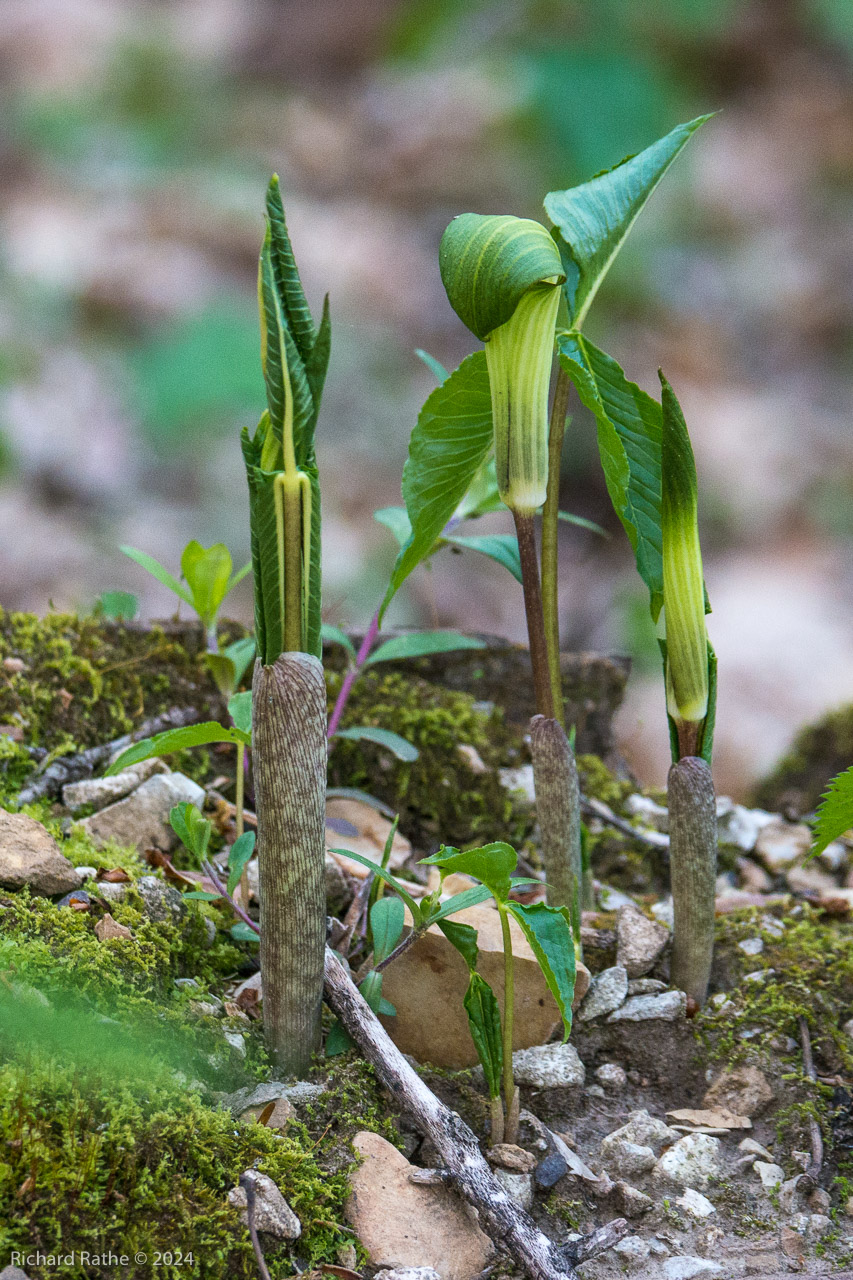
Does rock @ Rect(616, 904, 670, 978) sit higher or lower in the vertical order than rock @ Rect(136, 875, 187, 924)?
lower

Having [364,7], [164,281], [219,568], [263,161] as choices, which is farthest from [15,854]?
[364,7]

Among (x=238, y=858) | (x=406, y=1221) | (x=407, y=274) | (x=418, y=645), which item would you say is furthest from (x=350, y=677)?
(x=407, y=274)

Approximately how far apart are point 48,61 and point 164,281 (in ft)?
5.65

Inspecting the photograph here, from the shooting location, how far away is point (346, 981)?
3.34 ft

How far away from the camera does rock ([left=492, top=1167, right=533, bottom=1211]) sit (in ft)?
3.08

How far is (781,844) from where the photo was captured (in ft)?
5.76

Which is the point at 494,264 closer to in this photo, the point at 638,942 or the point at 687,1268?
the point at 638,942

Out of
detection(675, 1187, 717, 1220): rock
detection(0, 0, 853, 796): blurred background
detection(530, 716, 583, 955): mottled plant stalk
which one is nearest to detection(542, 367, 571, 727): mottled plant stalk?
detection(530, 716, 583, 955): mottled plant stalk

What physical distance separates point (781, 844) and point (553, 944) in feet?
3.23

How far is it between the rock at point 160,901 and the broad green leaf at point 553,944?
1.30 ft

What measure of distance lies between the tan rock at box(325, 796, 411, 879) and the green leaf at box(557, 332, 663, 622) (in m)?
0.53

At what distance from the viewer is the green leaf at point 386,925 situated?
40.7 inches

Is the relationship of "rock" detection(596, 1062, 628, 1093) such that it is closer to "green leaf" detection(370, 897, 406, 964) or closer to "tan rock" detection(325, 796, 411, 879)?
"green leaf" detection(370, 897, 406, 964)

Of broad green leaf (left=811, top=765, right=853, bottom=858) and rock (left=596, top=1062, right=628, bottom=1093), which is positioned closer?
broad green leaf (left=811, top=765, right=853, bottom=858)
